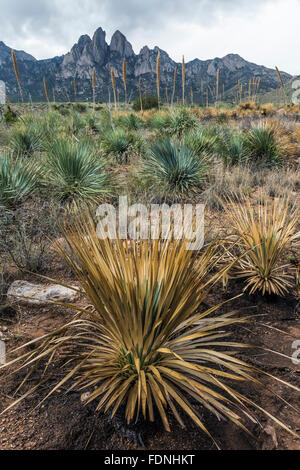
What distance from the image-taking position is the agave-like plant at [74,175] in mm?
4617

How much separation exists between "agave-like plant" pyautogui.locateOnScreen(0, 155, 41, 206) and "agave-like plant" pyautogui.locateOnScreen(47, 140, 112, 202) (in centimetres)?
30

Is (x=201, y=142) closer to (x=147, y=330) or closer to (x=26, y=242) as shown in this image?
(x=26, y=242)

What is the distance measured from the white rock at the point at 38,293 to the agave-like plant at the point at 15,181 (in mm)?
1927

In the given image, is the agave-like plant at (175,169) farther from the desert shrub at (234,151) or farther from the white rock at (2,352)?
the white rock at (2,352)

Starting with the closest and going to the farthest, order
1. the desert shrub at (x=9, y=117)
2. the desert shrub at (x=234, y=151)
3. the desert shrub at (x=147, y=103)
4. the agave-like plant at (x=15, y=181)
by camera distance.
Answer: the agave-like plant at (x=15, y=181)
the desert shrub at (x=234, y=151)
the desert shrub at (x=9, y=117)
the desert shrub at (x=147, y=103)

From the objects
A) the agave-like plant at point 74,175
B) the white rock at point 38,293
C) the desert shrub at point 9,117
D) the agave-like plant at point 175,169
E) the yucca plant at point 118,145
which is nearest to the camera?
the white rock at point 38,293

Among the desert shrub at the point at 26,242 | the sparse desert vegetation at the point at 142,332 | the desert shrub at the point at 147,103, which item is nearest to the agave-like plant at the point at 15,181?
the sparse desert vegetation at the point at 142,332

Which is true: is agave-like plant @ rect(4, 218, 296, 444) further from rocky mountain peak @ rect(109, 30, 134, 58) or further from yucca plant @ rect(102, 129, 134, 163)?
rocky mountain peak @ rect(109, 30, 134, 58)

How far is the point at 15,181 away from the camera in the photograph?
4.25 metres

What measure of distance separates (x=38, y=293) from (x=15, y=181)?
2447mm

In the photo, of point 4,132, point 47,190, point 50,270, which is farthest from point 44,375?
point 4,132

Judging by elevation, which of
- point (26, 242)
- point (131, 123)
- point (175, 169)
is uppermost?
point (131, 123)

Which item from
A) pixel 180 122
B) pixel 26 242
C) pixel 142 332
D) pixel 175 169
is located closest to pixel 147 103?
pixel 180 122

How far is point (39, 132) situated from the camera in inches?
310
